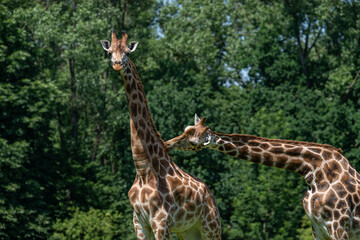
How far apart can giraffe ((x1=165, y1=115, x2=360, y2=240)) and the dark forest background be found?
13.8 meters

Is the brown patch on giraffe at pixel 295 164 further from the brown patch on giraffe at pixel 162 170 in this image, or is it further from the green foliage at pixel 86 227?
the green foliage at pixel 86 227

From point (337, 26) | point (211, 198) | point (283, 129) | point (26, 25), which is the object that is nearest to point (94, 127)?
point (26, 25)

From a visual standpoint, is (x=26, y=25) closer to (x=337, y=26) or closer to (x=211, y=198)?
(x=337, y=26)

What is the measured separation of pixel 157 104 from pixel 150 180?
56.9 ft

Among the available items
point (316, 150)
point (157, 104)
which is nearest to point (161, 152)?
point (316, 150)

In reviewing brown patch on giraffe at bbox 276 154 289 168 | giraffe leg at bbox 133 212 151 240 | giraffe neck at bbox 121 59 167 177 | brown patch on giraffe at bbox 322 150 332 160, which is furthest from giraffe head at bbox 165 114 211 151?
brown patch on giraffe at bbox 322 150 332 160

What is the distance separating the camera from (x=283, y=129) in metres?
24.2

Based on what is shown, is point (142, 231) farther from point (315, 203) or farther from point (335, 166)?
point (335, 166)

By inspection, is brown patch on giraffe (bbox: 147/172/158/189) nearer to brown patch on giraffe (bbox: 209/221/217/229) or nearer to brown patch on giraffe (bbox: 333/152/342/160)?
brown patch on giraffe (bbox: 209/221/217/229)

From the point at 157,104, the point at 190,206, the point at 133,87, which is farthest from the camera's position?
the point at 157,104

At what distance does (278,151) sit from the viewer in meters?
9.39

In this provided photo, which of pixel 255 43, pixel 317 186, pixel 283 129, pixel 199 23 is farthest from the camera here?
pixel 199 23

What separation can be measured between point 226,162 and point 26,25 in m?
10.9

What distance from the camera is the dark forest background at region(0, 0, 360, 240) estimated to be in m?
23.3
